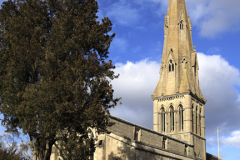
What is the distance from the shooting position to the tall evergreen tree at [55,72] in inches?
631

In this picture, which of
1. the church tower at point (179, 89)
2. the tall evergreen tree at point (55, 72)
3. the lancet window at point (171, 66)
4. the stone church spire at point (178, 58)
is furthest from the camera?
the lancet window at point (171, 66)

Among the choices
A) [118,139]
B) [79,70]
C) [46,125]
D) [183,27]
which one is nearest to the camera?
[46,125]

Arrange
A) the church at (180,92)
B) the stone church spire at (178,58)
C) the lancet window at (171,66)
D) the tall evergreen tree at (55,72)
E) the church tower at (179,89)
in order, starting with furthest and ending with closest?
the lancet window at (171,66) → the stone church spire at (178,58) → the church tower at (179,89) → the church at (180,92) → the tall evergreen tree at (55,72)

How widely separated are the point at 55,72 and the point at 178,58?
3598 cm

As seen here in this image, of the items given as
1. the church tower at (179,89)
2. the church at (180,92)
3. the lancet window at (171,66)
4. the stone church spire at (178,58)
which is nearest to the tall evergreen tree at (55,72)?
the church at (180,92)

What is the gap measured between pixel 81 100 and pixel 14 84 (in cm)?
365

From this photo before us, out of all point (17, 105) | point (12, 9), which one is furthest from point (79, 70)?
point (12, 9)

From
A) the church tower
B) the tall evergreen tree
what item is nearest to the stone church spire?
the church tower

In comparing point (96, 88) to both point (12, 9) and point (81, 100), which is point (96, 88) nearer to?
point (81, 100)

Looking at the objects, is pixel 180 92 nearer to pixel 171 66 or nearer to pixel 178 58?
pixel 171 66

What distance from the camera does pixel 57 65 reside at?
17.2m

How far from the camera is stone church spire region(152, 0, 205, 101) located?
162ft

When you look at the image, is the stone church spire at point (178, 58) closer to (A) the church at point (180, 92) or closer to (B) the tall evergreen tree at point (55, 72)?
(A) the church at point (180, 92)

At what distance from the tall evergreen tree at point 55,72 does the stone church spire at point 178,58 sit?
31792mm
